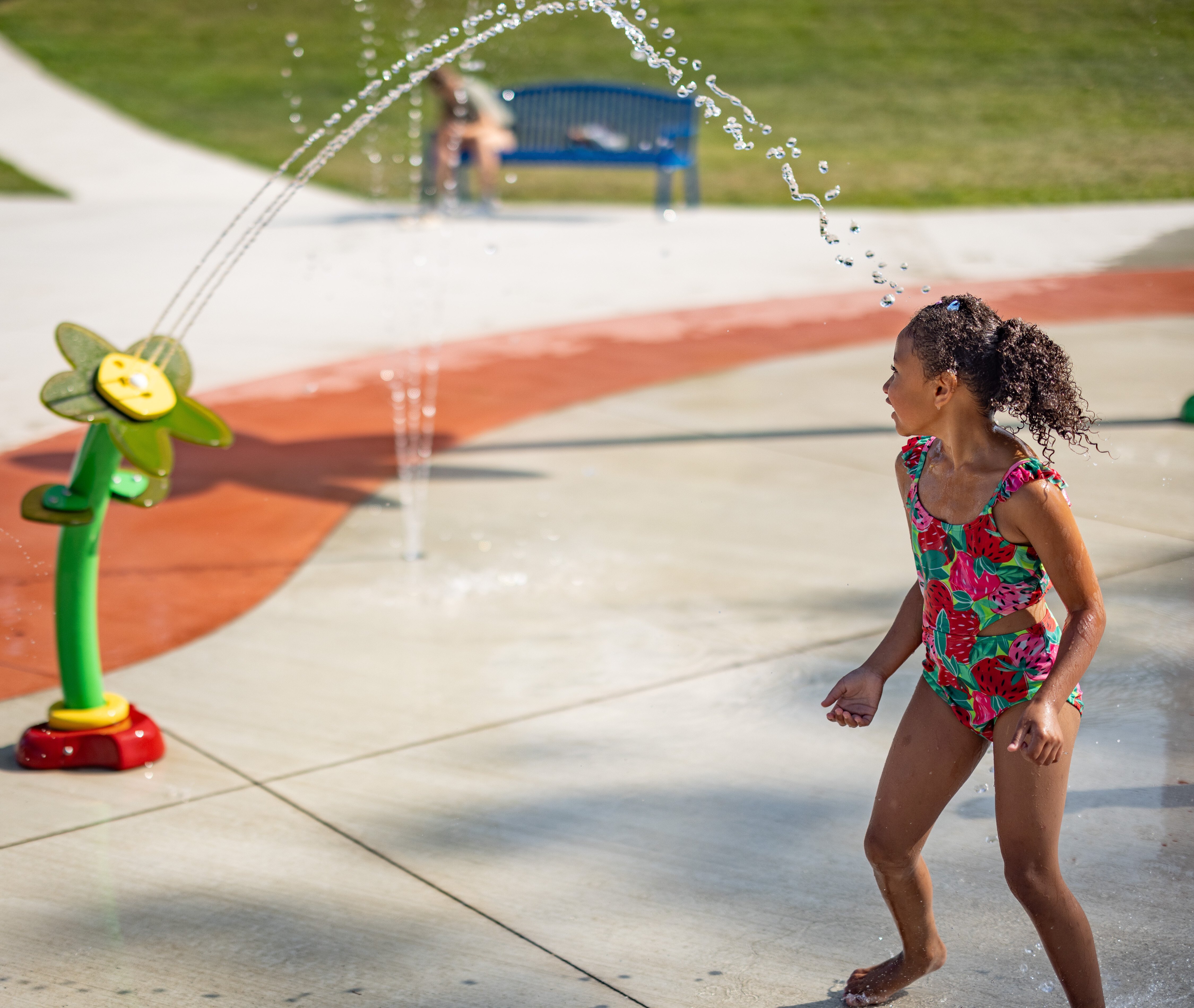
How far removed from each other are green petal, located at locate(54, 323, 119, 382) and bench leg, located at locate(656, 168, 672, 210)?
1063 cm

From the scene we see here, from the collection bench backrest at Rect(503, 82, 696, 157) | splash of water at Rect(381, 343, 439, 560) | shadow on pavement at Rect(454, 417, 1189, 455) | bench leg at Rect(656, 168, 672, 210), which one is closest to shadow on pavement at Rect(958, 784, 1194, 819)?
splash of water at Rect(381, 343, 439, 560)

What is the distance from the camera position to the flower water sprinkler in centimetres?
330

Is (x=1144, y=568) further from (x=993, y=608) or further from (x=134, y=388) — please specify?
(x=134, y=388)

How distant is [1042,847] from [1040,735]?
274 mm

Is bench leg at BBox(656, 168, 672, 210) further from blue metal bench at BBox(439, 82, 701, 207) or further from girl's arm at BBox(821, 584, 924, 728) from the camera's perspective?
girl's arm at BBox(821, 584, 924, 728)

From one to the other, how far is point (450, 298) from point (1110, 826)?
25.6 ft

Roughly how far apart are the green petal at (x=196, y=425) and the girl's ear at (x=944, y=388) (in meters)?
1.80

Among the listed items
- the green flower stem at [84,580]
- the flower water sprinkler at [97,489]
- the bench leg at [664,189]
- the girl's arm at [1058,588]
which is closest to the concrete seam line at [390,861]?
the flower water sprinkler at [97,489]

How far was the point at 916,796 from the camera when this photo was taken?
2445mm

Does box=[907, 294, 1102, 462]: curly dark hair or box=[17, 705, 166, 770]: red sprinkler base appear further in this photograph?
box=[17, 705, 166, 770]: red sprinkler base

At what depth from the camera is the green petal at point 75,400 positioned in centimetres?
324

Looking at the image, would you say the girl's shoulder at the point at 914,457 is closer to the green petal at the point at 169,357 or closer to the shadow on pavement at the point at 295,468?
the green petal at the point at 169,357

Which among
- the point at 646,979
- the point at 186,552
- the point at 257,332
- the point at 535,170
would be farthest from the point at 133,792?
the point at 535,170

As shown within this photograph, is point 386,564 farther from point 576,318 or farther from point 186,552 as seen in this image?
point 576,318
